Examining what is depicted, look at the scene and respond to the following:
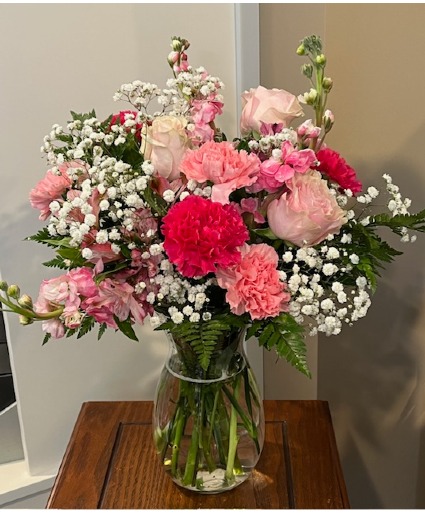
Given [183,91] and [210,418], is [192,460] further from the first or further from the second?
[183,91]

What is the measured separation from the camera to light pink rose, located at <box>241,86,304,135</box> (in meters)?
0.89

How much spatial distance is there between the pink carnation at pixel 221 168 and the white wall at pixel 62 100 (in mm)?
486

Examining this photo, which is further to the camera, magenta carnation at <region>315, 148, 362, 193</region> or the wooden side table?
the wooden side table

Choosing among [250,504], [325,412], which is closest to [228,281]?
[250,504]

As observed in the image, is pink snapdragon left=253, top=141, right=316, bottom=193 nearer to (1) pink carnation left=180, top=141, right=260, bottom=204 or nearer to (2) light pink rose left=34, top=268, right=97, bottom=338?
(1) pink carnation left=180, top=141, right=260, bottom=204

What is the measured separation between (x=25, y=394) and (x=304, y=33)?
835 millimetres

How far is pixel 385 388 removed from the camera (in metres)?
1.33

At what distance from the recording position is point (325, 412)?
3.95 ft

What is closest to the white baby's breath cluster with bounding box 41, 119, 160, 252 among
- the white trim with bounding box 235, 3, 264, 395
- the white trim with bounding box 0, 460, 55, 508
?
the white trim with bounding box 235, 3, 264, 395

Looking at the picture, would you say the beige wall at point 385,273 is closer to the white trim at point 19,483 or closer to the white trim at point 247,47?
the white trim at point 247,47

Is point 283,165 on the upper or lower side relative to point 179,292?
upper

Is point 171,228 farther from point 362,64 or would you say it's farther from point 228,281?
point 362,64

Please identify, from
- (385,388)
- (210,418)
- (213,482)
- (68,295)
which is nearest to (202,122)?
(68,295)

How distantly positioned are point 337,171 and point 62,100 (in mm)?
541
